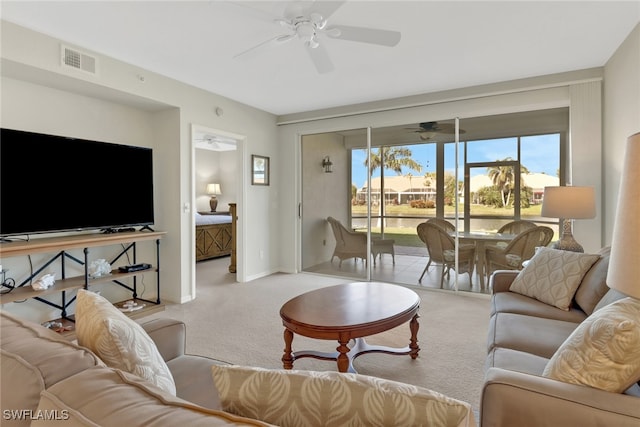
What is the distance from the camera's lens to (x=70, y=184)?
3.14 metres

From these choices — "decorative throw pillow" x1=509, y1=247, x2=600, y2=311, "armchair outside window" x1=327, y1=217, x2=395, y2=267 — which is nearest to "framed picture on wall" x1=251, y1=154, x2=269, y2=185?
"armchair outside window" x1=327, y1=217, x2=395, y2=267

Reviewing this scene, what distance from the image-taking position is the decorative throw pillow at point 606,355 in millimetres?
1051

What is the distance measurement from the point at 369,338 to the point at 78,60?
11.8 ft

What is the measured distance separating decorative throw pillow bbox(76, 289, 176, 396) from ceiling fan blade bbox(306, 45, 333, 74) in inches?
91.2

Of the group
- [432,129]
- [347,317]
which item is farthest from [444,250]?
[347,317]

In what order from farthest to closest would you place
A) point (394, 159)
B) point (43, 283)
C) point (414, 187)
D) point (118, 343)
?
point (394, 159) → point (414, 187) → point (43, 283) → point (118, 343)

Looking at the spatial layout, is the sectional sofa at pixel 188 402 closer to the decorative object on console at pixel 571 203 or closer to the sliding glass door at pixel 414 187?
the decorative object on console at pixel 571 203

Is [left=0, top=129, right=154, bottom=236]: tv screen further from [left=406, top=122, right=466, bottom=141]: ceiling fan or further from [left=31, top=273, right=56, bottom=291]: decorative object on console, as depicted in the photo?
[left=406, top=122, right=466, bottom=141]: ceiling fan

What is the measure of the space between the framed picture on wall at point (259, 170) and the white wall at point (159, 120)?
0.36 feet

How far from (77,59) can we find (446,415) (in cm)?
382

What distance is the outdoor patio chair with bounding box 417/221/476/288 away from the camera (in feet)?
14.5

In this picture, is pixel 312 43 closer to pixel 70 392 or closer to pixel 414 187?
pixel 70 392

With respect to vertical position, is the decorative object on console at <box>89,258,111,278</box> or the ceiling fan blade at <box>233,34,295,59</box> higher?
the ceiling fan blade at <box>233,34,295,59</box>

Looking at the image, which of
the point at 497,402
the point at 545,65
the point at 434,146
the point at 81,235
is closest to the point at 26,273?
the point at 81,235
